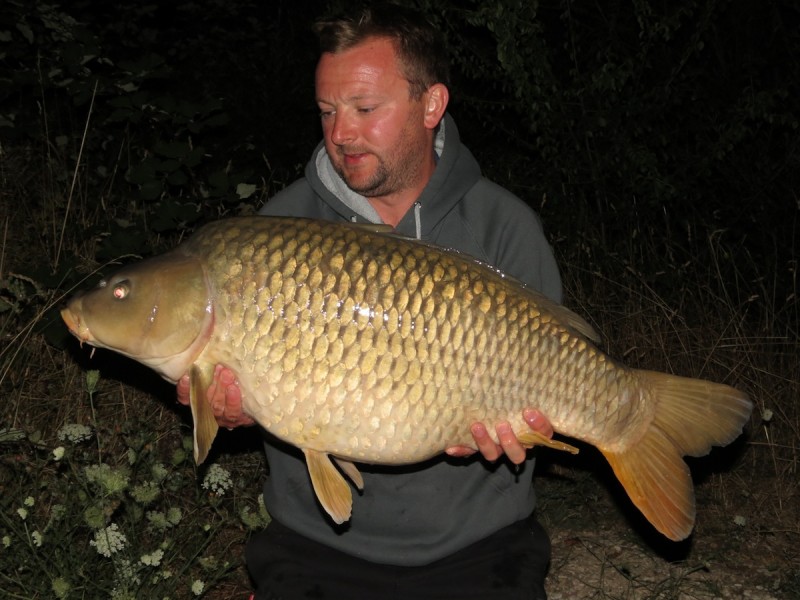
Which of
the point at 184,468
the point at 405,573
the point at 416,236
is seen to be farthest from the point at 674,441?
the point at 184,468

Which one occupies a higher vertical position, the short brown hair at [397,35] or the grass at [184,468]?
the short brown hair at [397,35]

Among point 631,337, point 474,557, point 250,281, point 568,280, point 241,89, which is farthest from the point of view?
point 241,89

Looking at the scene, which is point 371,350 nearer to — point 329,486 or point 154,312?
point 329,486

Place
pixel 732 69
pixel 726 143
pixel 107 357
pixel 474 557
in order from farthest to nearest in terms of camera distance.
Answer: pixel 732 69 < pixel 726 143 < pixel 107 357 < pixel 474 557

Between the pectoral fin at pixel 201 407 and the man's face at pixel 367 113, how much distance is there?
0.66 meters

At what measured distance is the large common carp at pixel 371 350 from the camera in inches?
73.0

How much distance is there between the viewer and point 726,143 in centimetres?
441

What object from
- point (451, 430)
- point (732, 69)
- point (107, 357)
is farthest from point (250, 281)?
point (732, 69)

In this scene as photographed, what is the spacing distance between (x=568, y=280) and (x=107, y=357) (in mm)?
1903

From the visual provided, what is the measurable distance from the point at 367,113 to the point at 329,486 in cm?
92

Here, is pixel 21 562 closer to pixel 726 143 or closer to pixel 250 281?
pixel 250 281

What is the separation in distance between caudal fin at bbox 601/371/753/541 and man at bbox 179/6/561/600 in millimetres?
228

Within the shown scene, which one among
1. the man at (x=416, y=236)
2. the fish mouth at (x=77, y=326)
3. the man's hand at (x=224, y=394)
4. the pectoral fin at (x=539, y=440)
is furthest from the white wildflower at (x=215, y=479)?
the pectoral fin at (x=539, y=440)

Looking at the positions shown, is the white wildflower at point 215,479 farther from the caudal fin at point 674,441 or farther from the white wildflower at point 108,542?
the caudal fin at point 674,441
